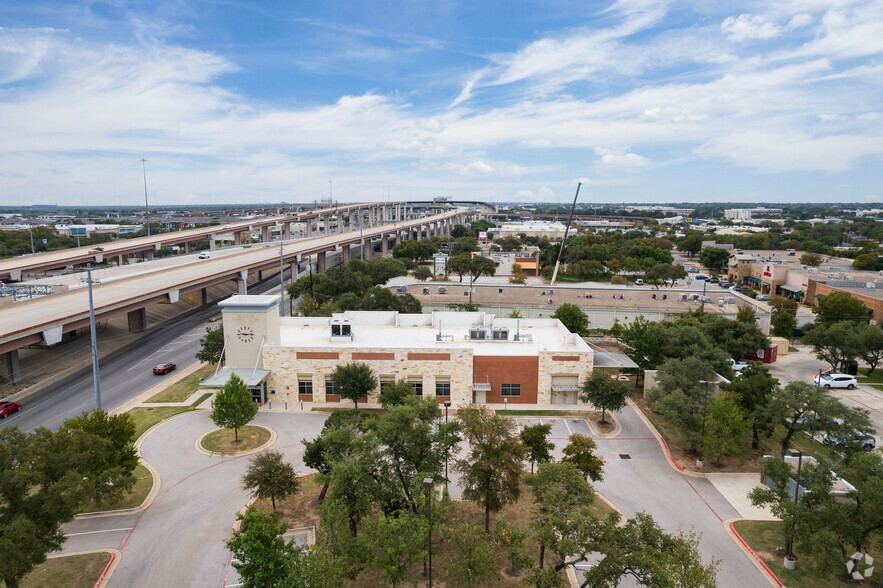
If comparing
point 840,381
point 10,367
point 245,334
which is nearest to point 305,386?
point 245,334

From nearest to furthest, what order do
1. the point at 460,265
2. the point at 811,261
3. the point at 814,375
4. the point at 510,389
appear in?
the point at 510,389, the point at 814,375, the point at 460,265, the point at 811,261

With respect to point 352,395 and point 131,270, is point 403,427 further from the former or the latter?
point 131,270

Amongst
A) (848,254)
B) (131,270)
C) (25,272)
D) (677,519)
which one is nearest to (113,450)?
(677,519)

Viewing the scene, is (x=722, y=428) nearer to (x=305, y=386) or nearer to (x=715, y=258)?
(x=305, y=386)

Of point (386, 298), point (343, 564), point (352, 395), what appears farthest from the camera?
point (386, 298)

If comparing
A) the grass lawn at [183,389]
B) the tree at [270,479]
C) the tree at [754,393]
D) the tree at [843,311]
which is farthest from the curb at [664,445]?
the grass lawn at [183,389]

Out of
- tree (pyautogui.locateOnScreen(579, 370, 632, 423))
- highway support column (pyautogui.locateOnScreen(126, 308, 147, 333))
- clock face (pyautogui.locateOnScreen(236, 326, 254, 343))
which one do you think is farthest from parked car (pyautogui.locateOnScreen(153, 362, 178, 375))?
tree (pyautogui.locateOnScreen(579, 370, 632, 423))

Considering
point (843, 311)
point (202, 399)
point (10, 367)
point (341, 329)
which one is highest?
point (341, 329)
